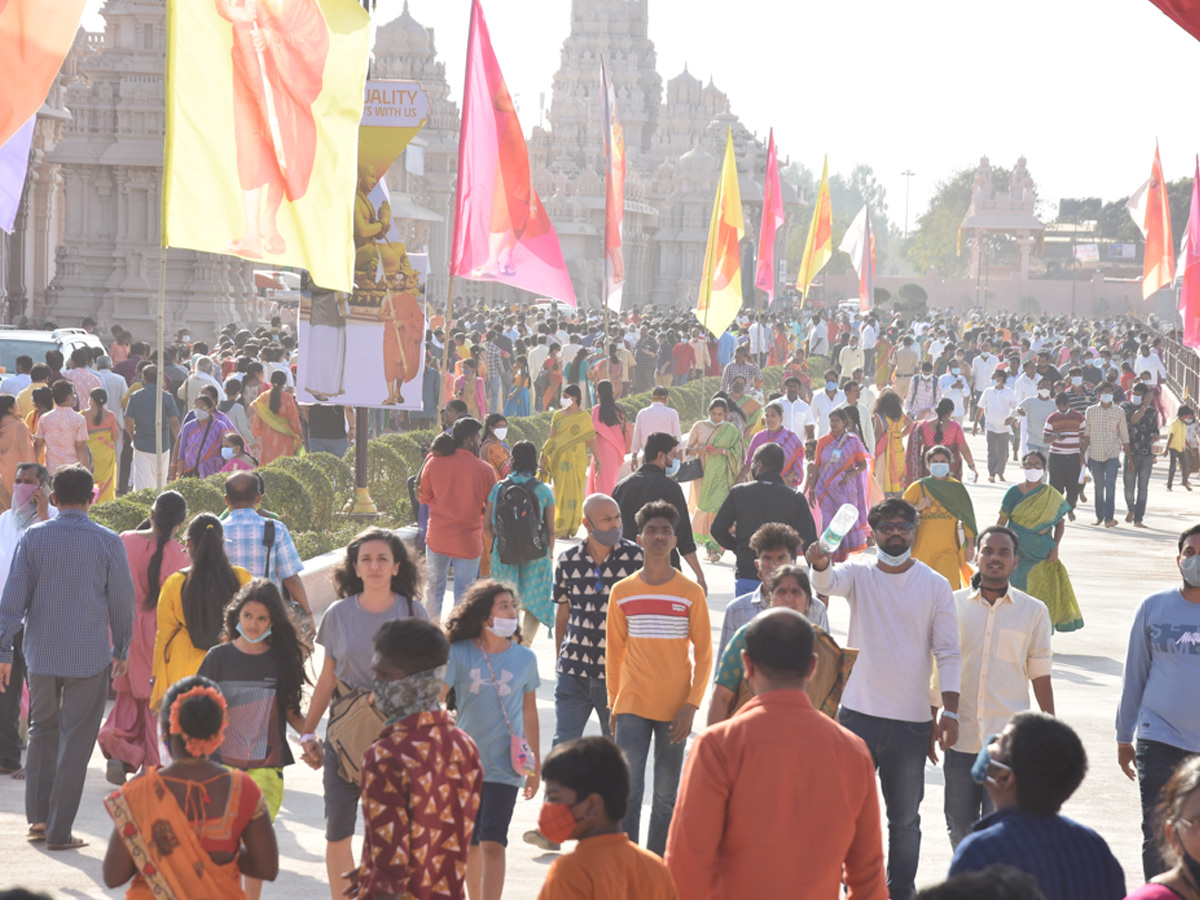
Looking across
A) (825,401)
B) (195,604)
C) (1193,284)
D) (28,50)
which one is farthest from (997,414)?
(28,50)

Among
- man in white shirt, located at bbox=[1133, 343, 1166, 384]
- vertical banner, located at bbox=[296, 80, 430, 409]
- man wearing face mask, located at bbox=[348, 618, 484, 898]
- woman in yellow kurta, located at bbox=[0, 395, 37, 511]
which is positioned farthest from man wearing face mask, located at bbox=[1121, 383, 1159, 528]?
man wearing face mask, located at bbox=[348, 618, 484, 898]

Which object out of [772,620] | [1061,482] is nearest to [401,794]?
[772,620]

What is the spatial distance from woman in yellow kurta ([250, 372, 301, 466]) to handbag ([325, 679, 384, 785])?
9552 mm

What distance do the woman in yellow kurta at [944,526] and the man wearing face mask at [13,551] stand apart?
16.0ft

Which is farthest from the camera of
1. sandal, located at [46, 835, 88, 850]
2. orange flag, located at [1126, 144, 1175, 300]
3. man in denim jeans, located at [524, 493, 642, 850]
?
orange flag, located at [1126, 144, 1175, 300]

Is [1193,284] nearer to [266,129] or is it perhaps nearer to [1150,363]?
Result: [1150,363]

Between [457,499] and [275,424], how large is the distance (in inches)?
188

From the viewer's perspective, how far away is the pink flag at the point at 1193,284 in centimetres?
1994

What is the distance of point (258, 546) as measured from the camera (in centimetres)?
747

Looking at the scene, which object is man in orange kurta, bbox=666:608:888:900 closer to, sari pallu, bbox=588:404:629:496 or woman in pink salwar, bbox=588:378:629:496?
woman in pink salwar, bbox=588:378:629:496

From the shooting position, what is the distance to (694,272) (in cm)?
7575

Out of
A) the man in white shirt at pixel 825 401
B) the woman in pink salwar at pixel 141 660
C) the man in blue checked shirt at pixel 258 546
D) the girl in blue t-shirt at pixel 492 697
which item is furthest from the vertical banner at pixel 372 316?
the girl in blue t-shirt at pixel 492 697

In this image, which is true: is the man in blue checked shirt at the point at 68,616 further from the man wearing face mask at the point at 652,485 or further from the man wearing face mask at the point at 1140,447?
the man wearing face mask at the point at 1140,447

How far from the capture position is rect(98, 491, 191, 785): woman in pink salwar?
7.38 metres
